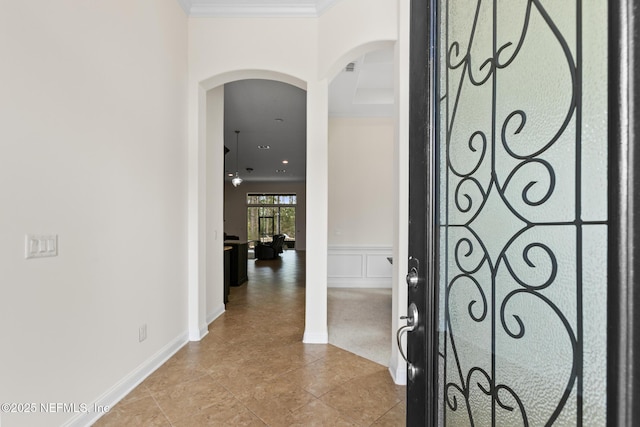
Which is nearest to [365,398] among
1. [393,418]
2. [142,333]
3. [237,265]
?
[393,418]

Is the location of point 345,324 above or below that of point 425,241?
below

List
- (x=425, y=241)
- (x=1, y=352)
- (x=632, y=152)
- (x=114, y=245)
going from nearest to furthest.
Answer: (x=632, y=152)
(x=425, y=241)
(x=1, y=352)
(x=114, y=245)

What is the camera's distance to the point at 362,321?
381 centimetres

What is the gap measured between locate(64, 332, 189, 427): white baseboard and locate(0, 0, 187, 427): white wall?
0.04 ft

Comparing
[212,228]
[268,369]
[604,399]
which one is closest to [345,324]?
[268,369]

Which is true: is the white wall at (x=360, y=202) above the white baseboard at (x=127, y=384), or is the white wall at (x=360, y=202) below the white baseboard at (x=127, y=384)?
above

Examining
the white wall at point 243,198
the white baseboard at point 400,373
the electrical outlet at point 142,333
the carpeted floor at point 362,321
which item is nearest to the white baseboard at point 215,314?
the electrical outlet at point 142,333

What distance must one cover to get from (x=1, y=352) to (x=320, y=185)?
2.50 metres

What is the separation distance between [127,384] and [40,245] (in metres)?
1.28

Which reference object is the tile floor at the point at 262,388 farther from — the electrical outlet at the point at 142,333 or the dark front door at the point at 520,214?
the dark front door at the point at 520,214

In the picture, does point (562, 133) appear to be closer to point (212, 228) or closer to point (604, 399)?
point (604, 399)

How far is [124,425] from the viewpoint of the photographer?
184 cm

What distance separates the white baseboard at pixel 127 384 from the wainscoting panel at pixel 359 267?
10.8ft

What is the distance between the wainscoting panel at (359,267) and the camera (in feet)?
18.9
